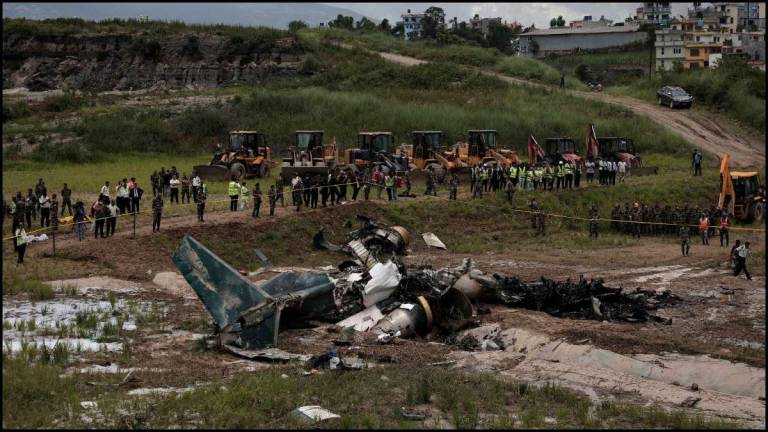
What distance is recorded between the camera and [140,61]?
71812mm

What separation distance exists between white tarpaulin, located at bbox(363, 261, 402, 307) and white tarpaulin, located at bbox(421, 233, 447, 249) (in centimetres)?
1110

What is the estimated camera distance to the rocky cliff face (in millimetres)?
70188

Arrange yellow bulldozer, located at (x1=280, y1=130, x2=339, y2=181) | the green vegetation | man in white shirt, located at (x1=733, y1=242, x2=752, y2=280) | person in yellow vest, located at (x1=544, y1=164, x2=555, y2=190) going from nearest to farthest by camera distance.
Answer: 1. the green vegetation
2. man in white shirt, located at (x1=733, y1=242, x2=752, y2=280)
3. yellow bulldozer, located at (x1=280, y1=130, x2=339, y2=181)
4. person in yellow vest, located at (x1=544, y1=164, x2=555, y2=190)

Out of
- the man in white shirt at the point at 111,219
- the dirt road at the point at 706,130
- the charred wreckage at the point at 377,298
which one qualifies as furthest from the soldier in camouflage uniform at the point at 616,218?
the man in white shirt at the point at 111,219

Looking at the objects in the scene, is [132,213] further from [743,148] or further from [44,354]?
[743,148]

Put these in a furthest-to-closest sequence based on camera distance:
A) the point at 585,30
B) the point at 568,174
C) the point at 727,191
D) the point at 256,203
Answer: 1. the point at 585,30
2. the point at 568,174
3. the point at 727,191
4. the point at 256,203

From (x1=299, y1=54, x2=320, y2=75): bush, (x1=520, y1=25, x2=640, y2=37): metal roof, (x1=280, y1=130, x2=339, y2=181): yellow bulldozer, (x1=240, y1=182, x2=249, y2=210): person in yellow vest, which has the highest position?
(x1=520, y1=25, x2=640, y2=37): metal roof

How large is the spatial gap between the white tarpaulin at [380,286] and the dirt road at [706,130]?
3397cm

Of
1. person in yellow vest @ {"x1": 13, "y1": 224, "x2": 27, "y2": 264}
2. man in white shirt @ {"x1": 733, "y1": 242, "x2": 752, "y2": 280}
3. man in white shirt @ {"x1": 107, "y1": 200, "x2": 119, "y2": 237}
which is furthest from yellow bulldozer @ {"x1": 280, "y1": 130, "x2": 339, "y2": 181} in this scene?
man in white shirt @ {"x1": 733, "y1": 242, "x2": 752, "y2": 280}

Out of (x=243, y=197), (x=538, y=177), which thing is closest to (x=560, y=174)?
(x=538, y=177)

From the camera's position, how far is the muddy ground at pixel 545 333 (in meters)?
16.0

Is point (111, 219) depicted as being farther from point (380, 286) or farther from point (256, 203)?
point (380, 286)

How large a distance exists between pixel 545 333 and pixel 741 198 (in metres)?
21.2

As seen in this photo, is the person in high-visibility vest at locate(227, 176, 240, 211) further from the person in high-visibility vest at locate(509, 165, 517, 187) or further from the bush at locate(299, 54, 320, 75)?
the bush at locate(299, 54, 320, 75)
